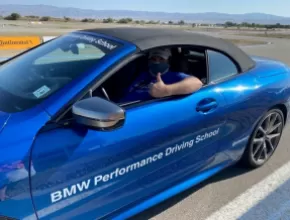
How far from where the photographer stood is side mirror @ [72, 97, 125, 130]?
5.46 feet

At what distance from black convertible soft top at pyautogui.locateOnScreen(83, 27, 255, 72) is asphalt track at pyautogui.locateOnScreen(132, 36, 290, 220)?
43.2 inches

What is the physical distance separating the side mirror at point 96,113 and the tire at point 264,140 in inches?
70.4

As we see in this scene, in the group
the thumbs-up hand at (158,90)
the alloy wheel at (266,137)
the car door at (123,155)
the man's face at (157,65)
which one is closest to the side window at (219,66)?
the car door at (123,155)

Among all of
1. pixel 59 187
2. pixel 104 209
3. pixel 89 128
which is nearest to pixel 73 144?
pixel 89 128

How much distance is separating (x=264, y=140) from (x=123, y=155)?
6.27 feet

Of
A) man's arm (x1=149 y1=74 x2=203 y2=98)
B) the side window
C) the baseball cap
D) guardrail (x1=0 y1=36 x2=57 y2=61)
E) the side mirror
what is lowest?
guardrail (x1=0 y1=36 x2=57 y2=61)

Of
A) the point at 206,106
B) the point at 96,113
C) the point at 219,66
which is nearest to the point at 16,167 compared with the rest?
the point at 96,113

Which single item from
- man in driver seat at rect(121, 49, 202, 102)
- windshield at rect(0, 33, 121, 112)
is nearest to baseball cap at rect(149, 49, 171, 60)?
man in driver seat at rect(121, 49, 202, 102)

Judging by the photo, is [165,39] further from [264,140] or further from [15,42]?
[15,42]

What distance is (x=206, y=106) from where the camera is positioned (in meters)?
2.37

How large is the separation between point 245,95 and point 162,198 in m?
1.18

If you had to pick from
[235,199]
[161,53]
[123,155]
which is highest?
[161,53]

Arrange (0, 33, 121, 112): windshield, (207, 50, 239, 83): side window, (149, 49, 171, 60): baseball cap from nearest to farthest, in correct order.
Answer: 1. (0, 33, 121, 112): windshield
2. (149, 49, 171, 60): baseball cap
3. (207, 50, 239, 83): side window

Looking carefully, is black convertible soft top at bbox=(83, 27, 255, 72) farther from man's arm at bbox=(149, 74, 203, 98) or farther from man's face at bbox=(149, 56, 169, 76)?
man's arm at bbox=(149, 74, 203, 98)
